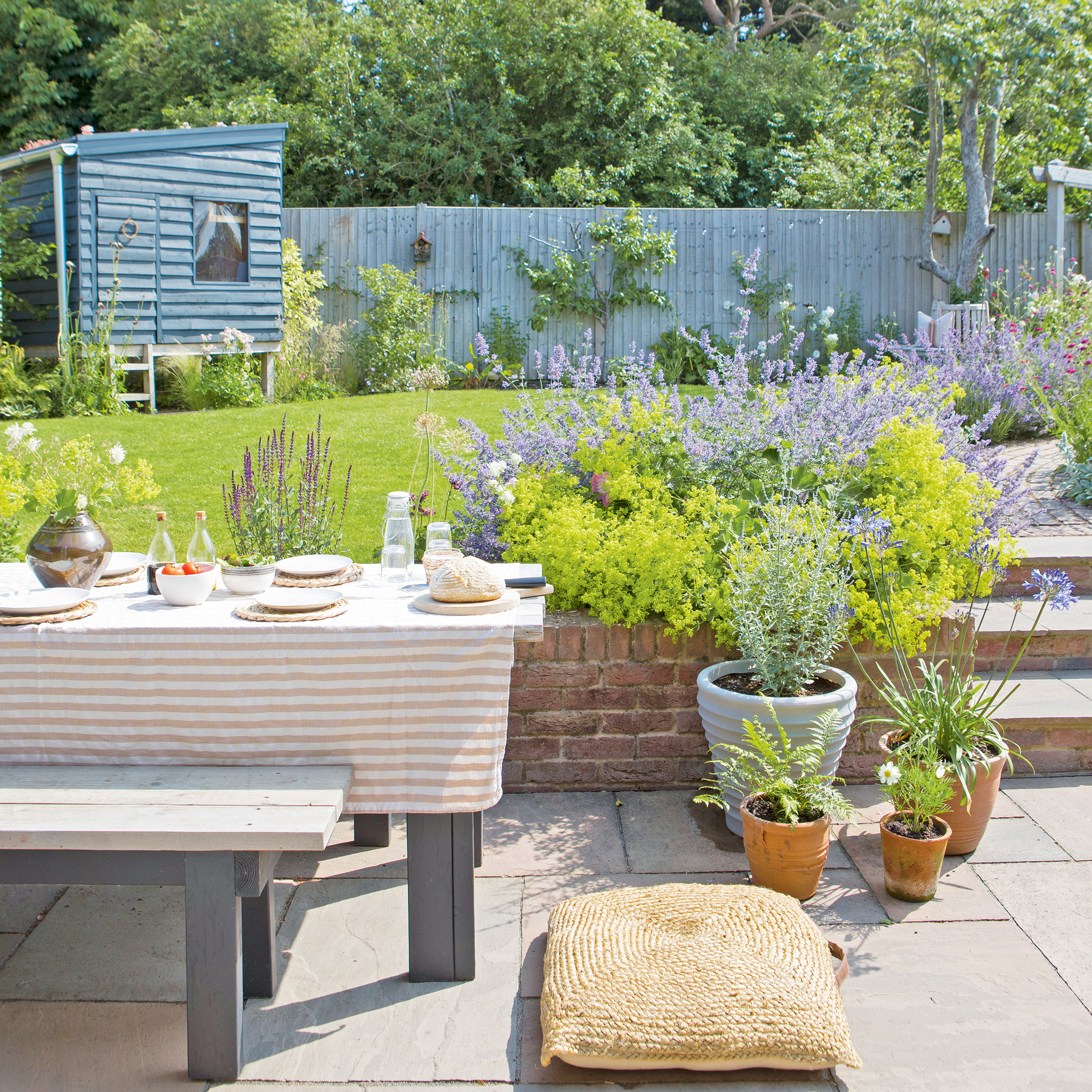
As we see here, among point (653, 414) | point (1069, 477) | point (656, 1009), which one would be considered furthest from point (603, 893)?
point (1069, 477)

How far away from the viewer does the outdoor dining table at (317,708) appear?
2.29 meters

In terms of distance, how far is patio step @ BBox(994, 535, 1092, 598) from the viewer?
13.6 ft

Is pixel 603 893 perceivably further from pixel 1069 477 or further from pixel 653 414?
pixel 1069 477

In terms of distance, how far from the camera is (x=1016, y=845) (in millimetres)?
2953

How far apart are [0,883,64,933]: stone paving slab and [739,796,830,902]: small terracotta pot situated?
1.80 meters

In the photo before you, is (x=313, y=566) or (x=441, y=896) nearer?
(x=441, y=896)

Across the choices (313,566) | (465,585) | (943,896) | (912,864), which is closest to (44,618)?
(313,566)

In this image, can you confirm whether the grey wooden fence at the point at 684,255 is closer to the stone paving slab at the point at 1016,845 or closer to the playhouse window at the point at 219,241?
the playhouse window at the point at 219,241

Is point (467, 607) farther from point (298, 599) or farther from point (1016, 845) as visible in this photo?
point (1016, 845)

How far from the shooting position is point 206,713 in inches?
91.4

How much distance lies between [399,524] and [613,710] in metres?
1.00

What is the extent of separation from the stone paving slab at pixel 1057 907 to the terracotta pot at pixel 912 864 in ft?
0.66

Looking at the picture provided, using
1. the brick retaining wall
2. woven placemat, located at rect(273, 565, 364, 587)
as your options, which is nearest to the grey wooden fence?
the brick retaining wall

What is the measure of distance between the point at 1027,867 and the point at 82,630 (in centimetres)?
250
